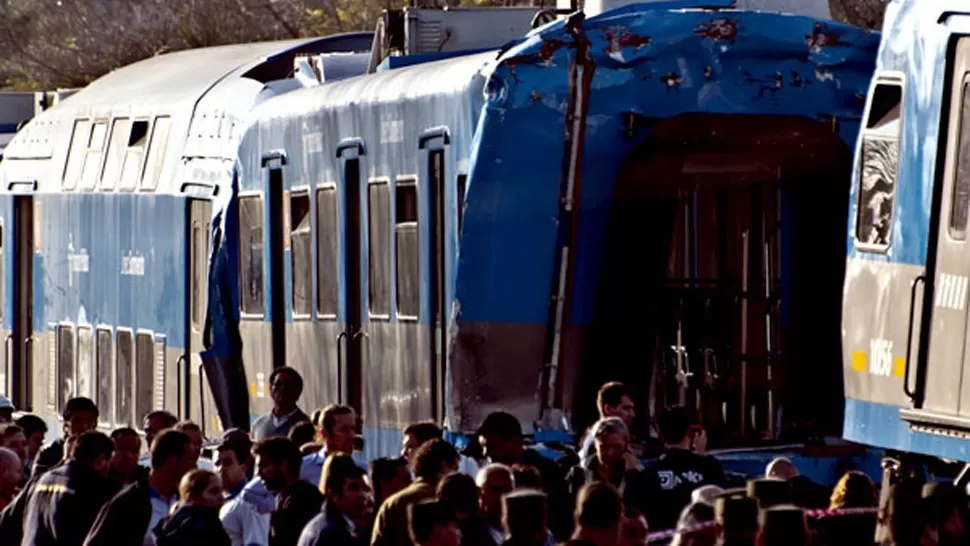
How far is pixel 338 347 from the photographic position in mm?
19125

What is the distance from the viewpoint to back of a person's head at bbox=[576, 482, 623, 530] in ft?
33.4

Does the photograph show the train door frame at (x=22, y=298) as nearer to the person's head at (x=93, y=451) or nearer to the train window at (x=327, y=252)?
the train window at (x=327, y=252)

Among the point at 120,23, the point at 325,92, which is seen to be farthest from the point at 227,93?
the point at 120,23

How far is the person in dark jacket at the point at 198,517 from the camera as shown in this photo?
39.4 feet

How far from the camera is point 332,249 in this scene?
760 inches

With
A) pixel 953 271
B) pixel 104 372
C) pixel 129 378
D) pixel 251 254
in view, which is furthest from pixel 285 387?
pixel 104 372

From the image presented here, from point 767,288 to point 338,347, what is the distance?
10.9 ft

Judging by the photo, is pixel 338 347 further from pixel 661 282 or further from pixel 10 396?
pixel 10 396

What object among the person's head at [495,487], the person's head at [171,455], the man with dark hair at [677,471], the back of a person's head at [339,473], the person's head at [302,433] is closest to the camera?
the back of a person's head at [339,473]

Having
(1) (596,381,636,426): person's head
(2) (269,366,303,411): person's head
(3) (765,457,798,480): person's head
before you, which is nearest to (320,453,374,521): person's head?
(3) (765,457,798,480): person's head

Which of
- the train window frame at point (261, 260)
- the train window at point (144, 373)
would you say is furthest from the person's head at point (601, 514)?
the train window at point (144, 373)

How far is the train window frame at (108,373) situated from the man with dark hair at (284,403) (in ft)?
23.7

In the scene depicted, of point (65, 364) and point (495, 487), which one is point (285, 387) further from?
point (65, 364)

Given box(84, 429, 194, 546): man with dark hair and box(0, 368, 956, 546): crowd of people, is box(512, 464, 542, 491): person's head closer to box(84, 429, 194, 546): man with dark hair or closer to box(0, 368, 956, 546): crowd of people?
box(0, 368, 956, 546): crowd of people
